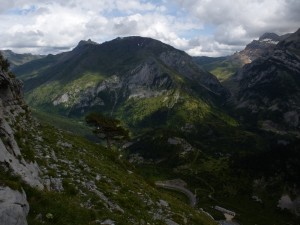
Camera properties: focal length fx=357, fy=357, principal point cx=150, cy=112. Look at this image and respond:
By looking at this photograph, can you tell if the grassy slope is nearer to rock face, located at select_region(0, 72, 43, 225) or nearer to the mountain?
the mountain

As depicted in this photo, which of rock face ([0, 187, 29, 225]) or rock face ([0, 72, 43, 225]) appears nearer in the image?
rock face ([0, 187, 29, 225])

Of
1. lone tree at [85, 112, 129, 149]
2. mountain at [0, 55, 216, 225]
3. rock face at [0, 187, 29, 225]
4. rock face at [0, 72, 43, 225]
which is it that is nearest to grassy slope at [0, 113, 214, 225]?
mountain at [0, 55, 216, 225]

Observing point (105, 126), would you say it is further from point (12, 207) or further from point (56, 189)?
point (12, 207)

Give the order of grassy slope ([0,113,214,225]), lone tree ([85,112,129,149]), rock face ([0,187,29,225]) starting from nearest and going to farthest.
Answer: rock face ([0,187,29,225])
grassy slope ([0,113,214,225])
lone tree ([85,112,129,149])

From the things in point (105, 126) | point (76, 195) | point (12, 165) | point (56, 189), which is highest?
point (12, 165)

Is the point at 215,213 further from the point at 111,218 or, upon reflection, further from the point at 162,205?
the point at 111,218

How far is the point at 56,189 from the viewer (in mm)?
30250

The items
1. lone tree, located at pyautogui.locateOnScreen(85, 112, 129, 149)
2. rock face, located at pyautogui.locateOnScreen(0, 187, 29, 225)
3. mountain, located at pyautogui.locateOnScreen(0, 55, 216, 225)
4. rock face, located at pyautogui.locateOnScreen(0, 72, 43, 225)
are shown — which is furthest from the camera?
lone tree, located at pyautogui.locateOnScreen(85, 112, 129, 149)

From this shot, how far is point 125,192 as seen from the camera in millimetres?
38875

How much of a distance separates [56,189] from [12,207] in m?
11.0

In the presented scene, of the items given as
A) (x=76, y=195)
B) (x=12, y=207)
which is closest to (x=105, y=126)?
(x=76, y=195)

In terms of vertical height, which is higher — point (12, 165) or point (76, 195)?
point (12, 165)

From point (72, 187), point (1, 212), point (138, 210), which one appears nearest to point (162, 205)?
point (138, 210)

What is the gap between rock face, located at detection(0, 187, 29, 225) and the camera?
1867 centimetres
